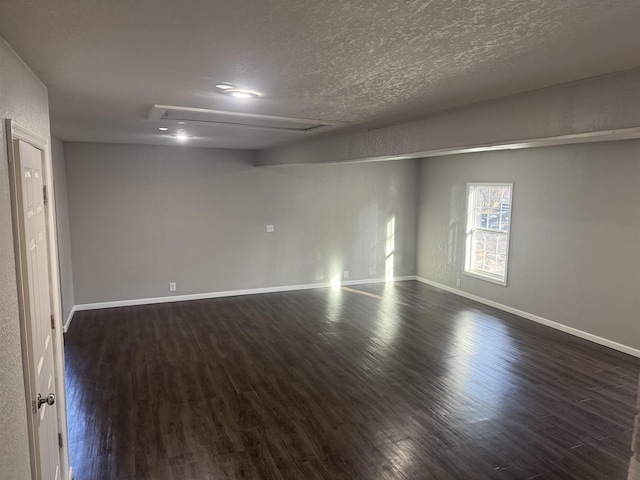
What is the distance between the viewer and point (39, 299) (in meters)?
1.96

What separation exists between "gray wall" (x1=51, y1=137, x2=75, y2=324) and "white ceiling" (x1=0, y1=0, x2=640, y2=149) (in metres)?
3.09

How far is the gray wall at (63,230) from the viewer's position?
512 cm

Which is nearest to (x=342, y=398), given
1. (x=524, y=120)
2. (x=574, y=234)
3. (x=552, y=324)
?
(x=524, y=120)

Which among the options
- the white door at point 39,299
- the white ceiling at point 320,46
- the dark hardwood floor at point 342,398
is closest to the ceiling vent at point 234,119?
the white ceiling at point 320,46

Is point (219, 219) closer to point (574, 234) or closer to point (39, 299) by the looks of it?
point (39, 299)

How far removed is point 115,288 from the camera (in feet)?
21.1

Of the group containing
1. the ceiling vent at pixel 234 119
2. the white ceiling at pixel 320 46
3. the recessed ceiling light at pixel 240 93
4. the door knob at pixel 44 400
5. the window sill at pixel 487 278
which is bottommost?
the window sill at pixel 487 278

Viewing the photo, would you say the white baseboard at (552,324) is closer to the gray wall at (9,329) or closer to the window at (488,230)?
the window at (488,230)

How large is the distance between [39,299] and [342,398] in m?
2.63

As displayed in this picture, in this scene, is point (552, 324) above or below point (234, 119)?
below

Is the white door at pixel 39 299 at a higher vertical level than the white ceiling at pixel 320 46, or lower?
lower

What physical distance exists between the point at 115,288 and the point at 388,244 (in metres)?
4.98

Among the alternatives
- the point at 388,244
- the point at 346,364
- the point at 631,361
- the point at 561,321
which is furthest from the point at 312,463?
the point at 388,244

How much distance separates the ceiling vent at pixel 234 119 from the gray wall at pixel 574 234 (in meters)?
3.58
